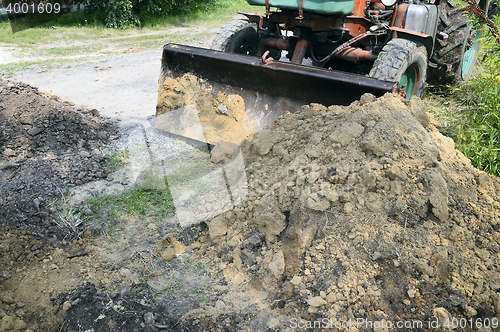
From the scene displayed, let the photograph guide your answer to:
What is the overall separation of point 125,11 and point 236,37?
8.61 meters

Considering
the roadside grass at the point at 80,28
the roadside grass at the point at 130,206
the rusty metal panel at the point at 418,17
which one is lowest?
the roadside grass at the point at 130,206

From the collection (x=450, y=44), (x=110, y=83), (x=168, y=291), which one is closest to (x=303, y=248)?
(x=168, y=291)

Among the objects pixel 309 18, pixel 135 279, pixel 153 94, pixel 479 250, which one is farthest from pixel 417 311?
pixel 153 94

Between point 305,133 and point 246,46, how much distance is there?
9.17 feet

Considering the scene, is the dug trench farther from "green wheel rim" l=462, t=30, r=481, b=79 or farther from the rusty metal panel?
"green wheel rim" l=462, t=30, r=481, b=79

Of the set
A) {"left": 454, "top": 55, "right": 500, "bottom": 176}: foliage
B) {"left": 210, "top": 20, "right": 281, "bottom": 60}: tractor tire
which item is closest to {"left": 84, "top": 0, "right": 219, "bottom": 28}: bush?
{"left": 210, "top": 20, "right": 281, "bottom": 60}: tractor tire

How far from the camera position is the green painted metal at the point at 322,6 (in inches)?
169

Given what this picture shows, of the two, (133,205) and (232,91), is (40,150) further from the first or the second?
(232,91)

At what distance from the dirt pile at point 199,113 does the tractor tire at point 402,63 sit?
63.4 inches

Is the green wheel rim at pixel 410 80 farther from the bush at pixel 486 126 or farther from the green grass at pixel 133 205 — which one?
the green grass at pixel 133 205

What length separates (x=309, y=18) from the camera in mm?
4574

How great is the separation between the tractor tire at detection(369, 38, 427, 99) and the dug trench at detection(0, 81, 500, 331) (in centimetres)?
76

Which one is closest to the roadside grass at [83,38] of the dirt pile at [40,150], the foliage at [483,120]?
the dirt pile at [40,150]

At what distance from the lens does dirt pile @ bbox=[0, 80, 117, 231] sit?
3729mm
